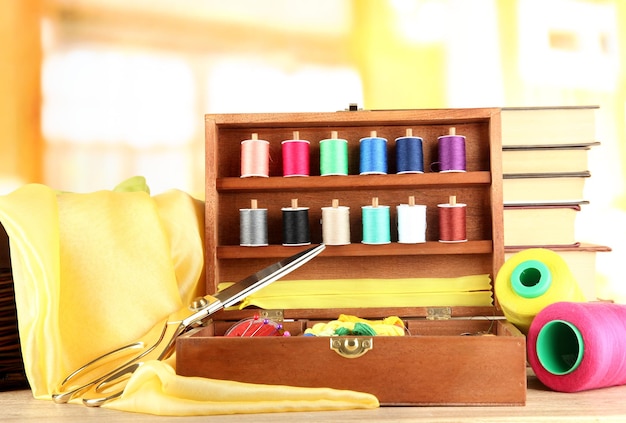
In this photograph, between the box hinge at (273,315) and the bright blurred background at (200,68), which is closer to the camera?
the box hinge at (273,315)

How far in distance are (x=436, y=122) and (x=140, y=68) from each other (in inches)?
54.9

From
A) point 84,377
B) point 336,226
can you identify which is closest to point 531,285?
point 336,226

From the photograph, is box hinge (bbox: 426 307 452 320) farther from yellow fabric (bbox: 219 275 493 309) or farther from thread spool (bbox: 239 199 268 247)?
thread spool (bbox: 239 199 268 247)

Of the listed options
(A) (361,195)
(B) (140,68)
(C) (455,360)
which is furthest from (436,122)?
(B) (140,68)

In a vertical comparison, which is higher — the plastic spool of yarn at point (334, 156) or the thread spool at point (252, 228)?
A: the plastic spool of yarn at point (334, 156)

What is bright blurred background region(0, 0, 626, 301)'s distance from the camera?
2650 mm

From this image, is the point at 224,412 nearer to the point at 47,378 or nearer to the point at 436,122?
the point at 47,378

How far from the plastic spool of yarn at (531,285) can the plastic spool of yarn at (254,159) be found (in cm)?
67

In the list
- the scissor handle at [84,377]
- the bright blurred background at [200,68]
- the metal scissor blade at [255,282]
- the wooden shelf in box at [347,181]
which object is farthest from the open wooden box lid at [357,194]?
the bright blurred background at [200,68]

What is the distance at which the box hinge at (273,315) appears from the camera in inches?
68.6

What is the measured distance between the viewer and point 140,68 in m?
2.73

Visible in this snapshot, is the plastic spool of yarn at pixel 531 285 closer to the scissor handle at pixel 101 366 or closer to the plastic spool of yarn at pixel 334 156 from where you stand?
the plastic spool of yarn at pixel 334 156

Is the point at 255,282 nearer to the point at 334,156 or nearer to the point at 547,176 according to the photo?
the point at 334,156

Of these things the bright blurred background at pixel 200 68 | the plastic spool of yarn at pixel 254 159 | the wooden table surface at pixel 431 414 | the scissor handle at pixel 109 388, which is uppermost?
the bright blurred background at pixel 200 68
